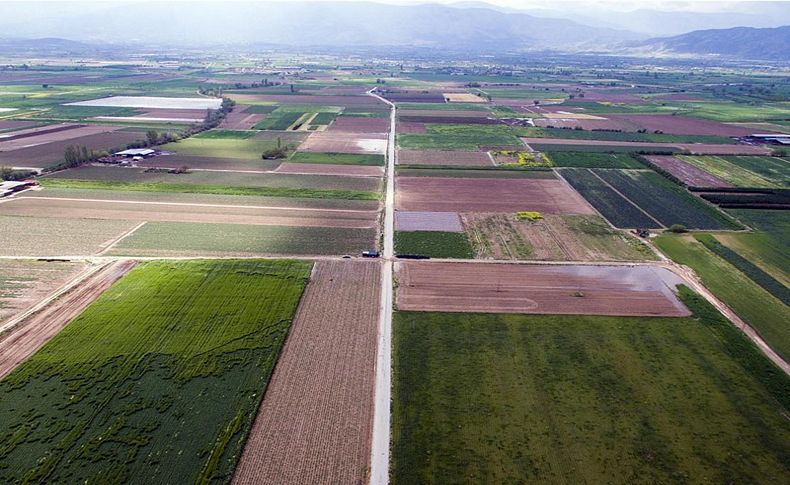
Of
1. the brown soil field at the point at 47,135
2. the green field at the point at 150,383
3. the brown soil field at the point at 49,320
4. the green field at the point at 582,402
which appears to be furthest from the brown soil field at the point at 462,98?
the brown soil field at the point at 49,320

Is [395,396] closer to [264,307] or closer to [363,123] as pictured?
[264,307]

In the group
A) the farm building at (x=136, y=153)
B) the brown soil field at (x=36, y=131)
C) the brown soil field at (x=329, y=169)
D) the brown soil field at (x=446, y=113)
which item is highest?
the brown soil field at (x=446, y=113)

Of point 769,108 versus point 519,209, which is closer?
point 519,209

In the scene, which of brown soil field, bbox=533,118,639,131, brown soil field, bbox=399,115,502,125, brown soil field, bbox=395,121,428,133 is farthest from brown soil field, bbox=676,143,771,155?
brown soil field, bbox=395,121,428,133

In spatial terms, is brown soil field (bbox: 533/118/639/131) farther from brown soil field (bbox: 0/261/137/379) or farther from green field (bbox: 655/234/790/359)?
brown soil field (bbox: 0/261/137/379)

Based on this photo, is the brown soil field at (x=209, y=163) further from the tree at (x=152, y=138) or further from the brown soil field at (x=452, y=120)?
the brown soil field at (x=452, y=120)

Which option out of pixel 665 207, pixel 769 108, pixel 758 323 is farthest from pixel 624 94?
pixel 758 323

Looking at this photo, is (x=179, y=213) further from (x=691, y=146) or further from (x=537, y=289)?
(x=691, y=146)
